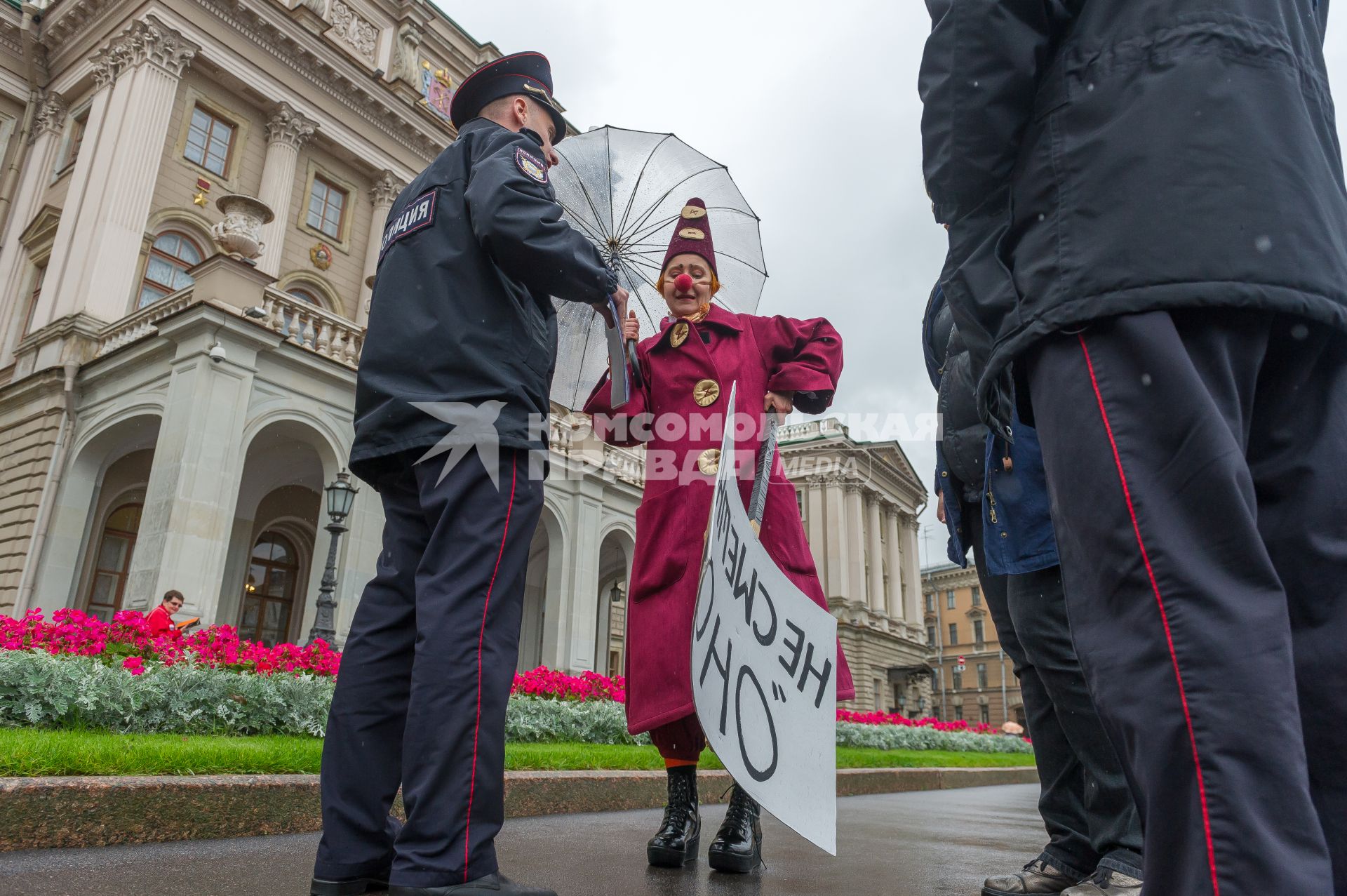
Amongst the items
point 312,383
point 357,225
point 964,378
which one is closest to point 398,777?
point 964,378

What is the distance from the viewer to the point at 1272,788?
1059 millimetres

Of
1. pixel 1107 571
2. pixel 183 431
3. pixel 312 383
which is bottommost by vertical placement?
pixel 1107 571

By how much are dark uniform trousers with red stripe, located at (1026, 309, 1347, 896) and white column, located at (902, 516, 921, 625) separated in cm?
6057

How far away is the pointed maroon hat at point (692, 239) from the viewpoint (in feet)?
12.7

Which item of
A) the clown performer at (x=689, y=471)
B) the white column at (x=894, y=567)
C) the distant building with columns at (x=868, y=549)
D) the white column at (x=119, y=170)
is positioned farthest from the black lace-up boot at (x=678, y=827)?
the white column at (x=894, y=567)

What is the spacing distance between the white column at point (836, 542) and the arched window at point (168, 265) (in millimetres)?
37773

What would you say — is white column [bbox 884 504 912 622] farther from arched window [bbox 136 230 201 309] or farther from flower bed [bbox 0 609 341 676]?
flower bed [bbox 0 609 341 676]

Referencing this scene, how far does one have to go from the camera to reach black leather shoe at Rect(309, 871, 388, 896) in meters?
2.07

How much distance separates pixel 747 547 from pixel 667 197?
2819 millimetres

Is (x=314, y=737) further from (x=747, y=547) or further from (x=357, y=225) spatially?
(x=357, y=225)

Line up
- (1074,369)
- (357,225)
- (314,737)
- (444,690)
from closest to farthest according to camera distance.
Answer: (1074,369)
(444,690)
(314,737)
(357,225)

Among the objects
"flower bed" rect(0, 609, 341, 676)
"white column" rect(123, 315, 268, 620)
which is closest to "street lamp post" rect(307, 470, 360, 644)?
"white column" rect(123, 315, 268, 620)

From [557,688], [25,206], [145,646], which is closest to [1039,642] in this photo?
[145,646]

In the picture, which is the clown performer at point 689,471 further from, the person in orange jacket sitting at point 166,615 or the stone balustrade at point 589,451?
the stone balustrade at point 589,451
